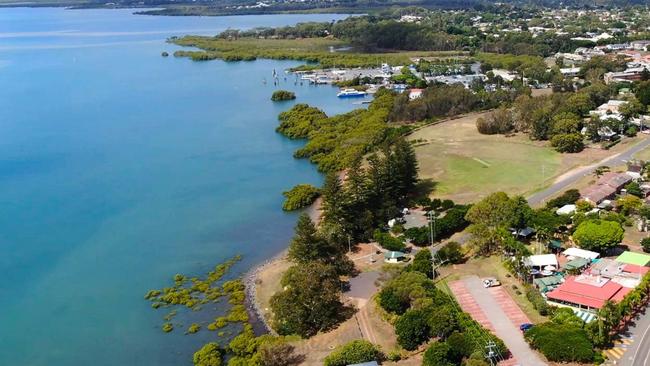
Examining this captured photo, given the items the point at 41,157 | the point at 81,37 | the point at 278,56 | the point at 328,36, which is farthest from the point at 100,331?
the point at 81,37

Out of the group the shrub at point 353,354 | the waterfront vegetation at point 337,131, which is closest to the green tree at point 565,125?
the waterfront vegetation at point 337,131

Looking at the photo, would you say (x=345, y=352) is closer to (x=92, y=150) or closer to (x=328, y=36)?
(x=92, y=150)

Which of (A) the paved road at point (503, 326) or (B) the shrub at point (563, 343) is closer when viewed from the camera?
(B) the shrub at point (563, 343)

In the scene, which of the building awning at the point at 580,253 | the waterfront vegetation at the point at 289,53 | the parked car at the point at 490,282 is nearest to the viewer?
the parked car at the point at 490,282

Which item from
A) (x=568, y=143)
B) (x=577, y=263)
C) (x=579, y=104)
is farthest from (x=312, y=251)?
(x=579, y=104)

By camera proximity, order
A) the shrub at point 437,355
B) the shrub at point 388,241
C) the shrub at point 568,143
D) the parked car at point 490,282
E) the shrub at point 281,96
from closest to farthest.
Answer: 1. the shrub at point 437,355
2. the parked car at point 490,282
3. the shrub at point 388,241
4. the shrub at point 568,143
5. the shrub at point 281,96

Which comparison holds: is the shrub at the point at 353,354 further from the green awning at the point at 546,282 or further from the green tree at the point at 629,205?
the green tree at the point at 629,205

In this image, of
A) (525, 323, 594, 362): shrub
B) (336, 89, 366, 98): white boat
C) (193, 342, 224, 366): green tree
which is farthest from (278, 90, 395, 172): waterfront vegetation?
(525, 323, 594, 362): shrub
